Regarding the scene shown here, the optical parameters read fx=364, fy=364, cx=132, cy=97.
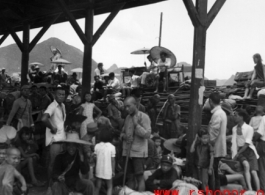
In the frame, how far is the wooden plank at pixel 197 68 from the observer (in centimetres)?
656

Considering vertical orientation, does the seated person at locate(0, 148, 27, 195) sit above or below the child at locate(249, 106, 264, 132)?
below

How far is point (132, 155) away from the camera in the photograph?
238 inches

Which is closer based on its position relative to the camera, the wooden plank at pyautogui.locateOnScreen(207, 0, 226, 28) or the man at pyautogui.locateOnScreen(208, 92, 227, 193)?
the man at pyautogui.locateOnScreen(208, 92, 227, 193)

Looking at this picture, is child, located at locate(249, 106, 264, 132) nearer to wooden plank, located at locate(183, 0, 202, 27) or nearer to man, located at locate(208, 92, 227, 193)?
man, located at locate(208, 92, 227, 193)

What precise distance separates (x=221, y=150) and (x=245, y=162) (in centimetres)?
111

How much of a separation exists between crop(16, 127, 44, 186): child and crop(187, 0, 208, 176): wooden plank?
2988 millimetres

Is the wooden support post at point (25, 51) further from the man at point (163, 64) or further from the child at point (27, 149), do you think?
the child at point (27, 149)

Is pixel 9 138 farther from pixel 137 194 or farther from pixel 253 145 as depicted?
pixel 253 145

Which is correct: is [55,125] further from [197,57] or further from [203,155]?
[197,57]

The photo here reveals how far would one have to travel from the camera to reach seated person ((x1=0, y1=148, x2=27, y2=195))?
204 inches

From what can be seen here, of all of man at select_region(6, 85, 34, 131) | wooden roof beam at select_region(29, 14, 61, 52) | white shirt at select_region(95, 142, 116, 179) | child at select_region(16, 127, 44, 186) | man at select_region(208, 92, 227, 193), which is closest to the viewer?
white shirt at select_region(95, 142, 116, 179)

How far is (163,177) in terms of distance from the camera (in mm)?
6305

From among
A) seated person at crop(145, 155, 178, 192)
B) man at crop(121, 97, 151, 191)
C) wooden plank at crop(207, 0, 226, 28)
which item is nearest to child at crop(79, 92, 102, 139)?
man at crop(121, 97, 151, 191)

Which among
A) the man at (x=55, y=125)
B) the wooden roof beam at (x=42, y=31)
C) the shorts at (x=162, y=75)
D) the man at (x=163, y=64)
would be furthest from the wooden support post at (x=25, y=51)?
the man at (x=55, y=125)
